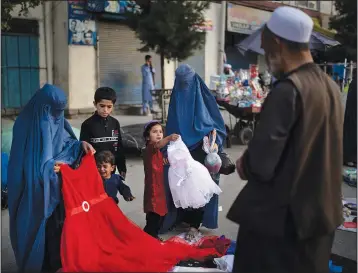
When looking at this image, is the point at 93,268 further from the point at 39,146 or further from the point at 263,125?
the point at 263,125

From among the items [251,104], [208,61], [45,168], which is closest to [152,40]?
[251,104]

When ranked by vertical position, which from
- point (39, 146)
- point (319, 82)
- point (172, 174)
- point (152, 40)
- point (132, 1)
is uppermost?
point (132, 1)

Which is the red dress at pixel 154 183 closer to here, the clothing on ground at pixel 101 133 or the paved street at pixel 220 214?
the clothing on ground at pixel 101 133

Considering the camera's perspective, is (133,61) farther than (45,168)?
Yes

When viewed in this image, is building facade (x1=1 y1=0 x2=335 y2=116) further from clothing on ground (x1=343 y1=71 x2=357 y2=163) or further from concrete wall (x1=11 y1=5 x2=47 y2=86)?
clothing on ground (x1=343 y1=71 x2=357 y2=163)

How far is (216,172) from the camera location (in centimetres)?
381

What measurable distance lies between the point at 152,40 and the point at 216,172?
7841mm

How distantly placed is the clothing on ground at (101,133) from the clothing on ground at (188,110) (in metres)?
0.55

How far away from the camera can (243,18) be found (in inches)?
678

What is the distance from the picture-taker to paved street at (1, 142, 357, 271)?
12.4 feet

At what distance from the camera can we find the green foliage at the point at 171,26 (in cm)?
1067

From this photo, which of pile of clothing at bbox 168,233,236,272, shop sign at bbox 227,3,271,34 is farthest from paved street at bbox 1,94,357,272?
shop sign at bbox 227,3,271,34

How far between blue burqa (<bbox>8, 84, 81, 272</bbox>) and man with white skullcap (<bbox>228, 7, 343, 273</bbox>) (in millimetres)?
1484

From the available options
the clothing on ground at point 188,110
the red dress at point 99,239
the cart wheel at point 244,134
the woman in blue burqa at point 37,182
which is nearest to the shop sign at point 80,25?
the cart wheel at point 244,134
